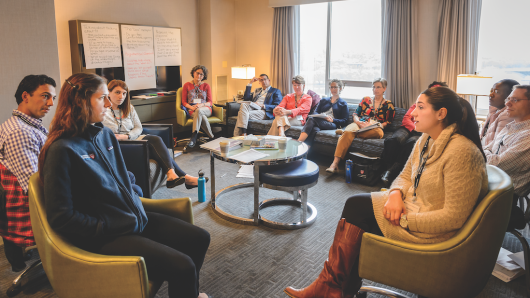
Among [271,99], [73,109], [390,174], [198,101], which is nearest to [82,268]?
[73,109]

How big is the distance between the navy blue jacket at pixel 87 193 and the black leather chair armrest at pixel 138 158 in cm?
136

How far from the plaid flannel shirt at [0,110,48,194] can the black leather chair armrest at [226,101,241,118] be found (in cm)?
397

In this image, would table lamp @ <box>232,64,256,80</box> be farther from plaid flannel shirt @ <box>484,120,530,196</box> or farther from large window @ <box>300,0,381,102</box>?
plaid flannel shirt @ <box>484,120,530,196</box>

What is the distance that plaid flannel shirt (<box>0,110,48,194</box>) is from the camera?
202 centimetres

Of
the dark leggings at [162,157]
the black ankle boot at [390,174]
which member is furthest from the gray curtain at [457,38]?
the dark leggings at [162,157]

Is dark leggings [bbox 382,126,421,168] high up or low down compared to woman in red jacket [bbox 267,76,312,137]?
down

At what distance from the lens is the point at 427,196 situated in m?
1.71

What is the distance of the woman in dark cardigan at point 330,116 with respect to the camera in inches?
193

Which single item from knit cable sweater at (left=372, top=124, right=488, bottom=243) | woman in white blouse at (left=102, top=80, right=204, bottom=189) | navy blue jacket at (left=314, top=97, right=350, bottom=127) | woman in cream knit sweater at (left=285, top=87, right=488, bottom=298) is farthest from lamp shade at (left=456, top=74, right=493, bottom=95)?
woman in white blouse at (left=102, top=80, right=204, bottom=189)

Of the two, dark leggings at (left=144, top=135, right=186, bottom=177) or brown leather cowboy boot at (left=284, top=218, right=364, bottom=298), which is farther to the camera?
dark leggings at (left=144, top=135, right=186, bottom=177)

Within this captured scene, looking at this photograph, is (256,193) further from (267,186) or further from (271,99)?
(271,99)

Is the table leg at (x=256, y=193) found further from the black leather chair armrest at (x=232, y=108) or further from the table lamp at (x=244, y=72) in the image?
the table lamp at (x=244, y=72)

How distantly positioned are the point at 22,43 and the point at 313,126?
3313mm

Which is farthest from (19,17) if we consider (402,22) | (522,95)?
(402,22)
